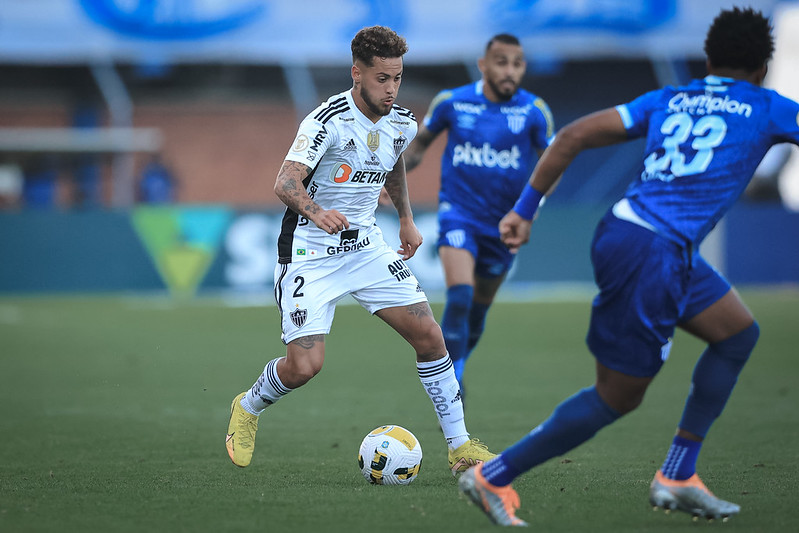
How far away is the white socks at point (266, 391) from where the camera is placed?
6211mm

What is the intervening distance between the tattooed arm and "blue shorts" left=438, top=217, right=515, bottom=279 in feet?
4.42

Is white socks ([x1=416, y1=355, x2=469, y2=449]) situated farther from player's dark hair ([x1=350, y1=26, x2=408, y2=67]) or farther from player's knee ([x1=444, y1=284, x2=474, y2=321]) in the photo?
player's dark hair ([x1=350, y1=26, x2=408, y2=67])

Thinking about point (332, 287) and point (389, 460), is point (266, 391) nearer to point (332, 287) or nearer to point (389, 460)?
point (332, 287)

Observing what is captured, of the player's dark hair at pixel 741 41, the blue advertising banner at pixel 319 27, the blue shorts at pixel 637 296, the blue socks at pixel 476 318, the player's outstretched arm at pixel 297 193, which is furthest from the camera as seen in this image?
the blue advertising banner at pixel 319 27

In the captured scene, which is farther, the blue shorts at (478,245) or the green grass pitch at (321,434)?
the blue shorts at (478,245)

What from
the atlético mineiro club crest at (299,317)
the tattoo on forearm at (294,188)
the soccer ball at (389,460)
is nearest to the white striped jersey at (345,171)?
the tattoo on forearm at (294,188)

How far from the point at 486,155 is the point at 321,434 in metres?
2.36

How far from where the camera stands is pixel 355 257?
6.21m

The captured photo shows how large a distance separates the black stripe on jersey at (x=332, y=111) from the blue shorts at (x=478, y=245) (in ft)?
6.91

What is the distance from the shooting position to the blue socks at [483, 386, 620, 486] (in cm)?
473

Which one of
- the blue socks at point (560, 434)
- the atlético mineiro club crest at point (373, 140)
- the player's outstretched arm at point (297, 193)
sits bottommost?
the blue socks at point (560, 434)

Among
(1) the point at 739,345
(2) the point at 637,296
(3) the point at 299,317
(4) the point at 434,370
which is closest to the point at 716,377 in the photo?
(1) the point at 739,345

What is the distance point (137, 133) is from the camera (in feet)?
93.6

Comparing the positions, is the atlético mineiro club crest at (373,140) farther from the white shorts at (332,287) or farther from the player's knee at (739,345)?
the player's knee at (739,345)
